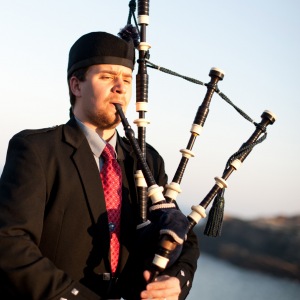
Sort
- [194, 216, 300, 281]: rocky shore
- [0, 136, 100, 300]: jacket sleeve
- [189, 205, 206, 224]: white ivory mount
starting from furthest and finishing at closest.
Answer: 1. [194, 216, 300, 281]: rocky shore
2. [189, 205, 206, 224]: white ivory mount
3. [0, 136, 100, 300]: jacket sleeve

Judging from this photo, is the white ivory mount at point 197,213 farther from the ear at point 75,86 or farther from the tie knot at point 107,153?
the ear at point 75,86

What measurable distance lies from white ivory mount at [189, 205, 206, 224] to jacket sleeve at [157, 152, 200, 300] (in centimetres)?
28

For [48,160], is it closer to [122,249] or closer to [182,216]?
[122,249]

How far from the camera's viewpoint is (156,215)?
85.7 inches

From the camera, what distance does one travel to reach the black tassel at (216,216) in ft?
8.87

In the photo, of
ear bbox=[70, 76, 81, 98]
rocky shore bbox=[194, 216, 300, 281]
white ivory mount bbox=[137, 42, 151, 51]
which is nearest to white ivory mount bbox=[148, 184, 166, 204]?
ear bbox=[70, 76, 81, 98]

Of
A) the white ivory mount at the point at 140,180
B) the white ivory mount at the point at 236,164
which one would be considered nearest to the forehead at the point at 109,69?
the white ivory mount at the point at 140,180

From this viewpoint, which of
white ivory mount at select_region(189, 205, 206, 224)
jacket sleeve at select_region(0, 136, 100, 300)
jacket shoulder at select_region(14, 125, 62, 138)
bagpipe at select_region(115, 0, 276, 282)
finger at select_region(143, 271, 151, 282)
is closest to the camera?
jacket sleeve at select_region(0, 136, 100, 300)

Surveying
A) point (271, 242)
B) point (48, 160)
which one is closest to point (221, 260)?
point (271, 242)

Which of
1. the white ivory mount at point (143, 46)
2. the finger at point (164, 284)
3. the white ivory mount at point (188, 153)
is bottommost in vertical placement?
the finger at point (164, 284)

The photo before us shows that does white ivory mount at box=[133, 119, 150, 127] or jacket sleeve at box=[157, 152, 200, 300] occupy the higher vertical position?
white ivory mount at box=[133, 119, 150, 127]

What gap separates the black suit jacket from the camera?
1.92 metres

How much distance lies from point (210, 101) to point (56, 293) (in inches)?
66.4

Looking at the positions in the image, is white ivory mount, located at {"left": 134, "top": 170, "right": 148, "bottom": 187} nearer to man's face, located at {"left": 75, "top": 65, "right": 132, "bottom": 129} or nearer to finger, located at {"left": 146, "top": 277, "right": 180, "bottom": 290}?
man's face, located at {"left": 75, "top": 65, "right": 132, "bottom": 129}
